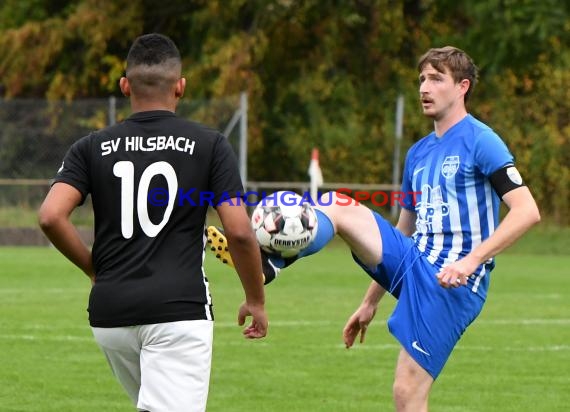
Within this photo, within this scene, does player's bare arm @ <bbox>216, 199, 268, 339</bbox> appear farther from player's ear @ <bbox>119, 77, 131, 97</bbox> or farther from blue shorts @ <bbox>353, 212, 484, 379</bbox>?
blue shorts @ <bbox>353, 212, 484, 379</bbox>

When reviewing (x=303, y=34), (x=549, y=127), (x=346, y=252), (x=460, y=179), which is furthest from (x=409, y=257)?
(x=303, y=34)

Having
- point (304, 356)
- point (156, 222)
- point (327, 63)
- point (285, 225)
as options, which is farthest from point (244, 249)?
point (327, 63)

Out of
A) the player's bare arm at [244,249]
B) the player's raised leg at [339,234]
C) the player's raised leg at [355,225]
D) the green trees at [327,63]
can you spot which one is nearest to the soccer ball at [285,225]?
the player's raised leg at [339,234]

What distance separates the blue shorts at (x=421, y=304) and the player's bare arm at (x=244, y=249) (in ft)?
4.01

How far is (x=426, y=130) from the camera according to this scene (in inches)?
1045

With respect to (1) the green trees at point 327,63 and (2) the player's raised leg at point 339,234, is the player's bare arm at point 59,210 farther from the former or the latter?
(1) the green trees at point 327,63

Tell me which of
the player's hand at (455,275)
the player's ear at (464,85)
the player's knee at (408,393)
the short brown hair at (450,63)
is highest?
the short brown hair at (450,63)

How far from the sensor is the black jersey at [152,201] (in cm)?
480

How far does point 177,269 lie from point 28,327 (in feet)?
24.6

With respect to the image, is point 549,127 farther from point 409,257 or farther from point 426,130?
point 409,257

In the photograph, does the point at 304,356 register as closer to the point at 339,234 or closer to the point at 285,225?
the point at 339,234

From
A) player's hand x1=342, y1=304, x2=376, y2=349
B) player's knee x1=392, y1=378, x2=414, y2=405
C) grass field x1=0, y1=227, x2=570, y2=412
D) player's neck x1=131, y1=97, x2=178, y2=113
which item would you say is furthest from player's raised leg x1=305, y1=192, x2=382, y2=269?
grass field x1=0, y1=227, x2=570, y2=412

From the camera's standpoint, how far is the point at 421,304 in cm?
616

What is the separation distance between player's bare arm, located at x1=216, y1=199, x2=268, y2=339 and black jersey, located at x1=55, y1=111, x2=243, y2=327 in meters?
0.07
